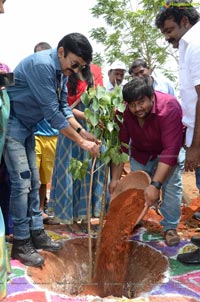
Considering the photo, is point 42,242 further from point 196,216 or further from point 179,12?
point 179,12

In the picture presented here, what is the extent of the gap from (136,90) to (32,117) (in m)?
0.79

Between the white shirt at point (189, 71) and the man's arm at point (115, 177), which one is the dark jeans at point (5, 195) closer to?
the man's arm at point (115, 177)

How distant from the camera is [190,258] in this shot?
2.90 meters

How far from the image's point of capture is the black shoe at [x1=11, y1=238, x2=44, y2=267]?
2854 millimetres

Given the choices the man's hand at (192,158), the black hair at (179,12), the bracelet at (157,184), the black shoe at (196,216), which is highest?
the black hair at (179,12)

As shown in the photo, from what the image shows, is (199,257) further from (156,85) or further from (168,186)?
(156,85)

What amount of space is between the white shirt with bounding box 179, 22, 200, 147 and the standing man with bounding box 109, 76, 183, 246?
1.10 feet

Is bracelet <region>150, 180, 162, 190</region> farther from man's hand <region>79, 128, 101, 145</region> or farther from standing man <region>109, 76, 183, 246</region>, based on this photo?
man's hand <region>79, 128, 101, 145</region>

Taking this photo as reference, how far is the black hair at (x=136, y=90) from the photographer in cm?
286

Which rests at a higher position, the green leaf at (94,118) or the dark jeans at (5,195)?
the green leaf at (94,118)

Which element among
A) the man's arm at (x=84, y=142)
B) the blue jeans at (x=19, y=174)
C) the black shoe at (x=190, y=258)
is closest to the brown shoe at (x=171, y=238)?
the black shoe at (x=190, y=258)

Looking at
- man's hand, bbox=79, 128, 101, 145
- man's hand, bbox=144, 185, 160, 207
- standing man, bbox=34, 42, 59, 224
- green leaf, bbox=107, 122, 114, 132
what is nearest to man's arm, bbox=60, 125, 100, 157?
man's hand, bbox=79, 128, 101, 145

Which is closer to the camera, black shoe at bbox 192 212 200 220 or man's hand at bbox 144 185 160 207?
man's hand at bbox 144 185 160 207

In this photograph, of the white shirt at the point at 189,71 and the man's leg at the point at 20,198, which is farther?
the man's leg at the point at 20,198
